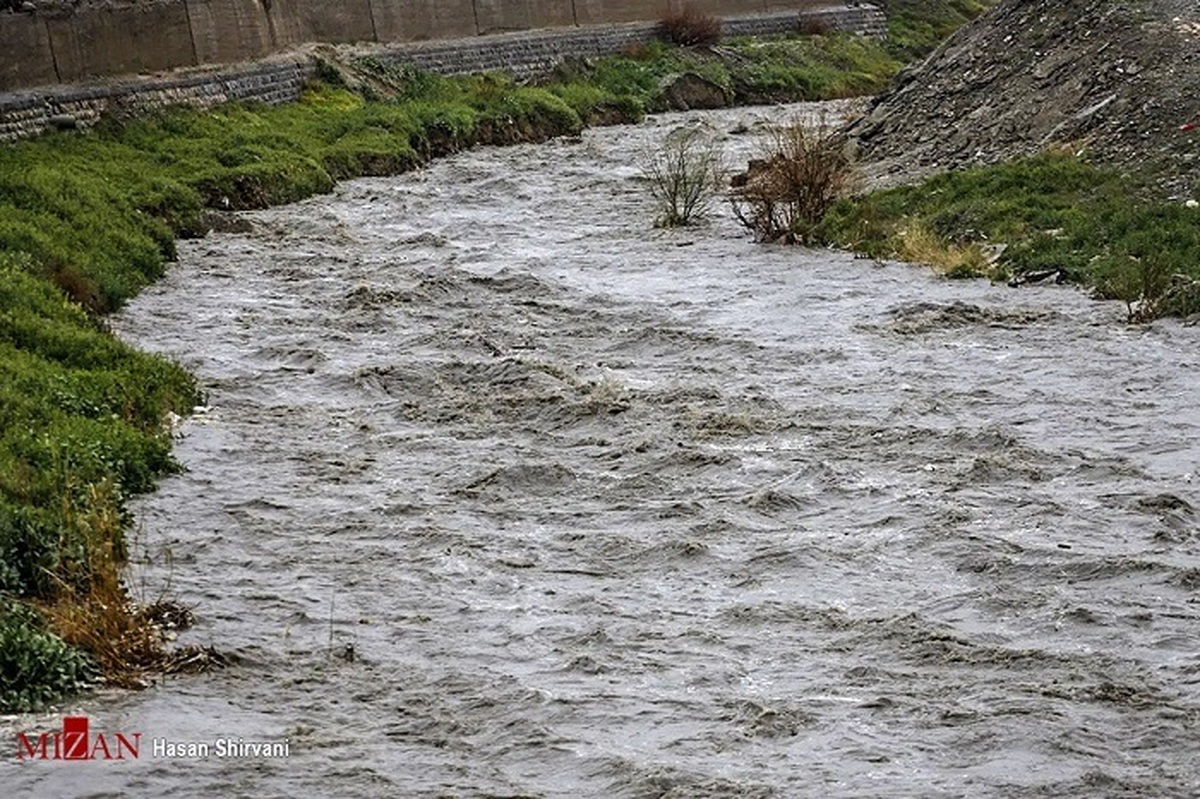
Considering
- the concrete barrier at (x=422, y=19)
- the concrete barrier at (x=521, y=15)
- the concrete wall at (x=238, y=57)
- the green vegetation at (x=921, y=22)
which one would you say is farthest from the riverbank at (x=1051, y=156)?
the green vegetation at (x=921, y=22)

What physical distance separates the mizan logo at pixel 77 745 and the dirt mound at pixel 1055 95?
54.4 feet

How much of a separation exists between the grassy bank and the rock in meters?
0.33

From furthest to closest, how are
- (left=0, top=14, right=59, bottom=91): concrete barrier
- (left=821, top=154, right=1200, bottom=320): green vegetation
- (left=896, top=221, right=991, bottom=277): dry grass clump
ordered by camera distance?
(left=0, top=14, right=59, bottom=91): concrete barrier < (left=896, top=221, right=991, bottom=277): dry grass clump < (left=821, top=154, right=1200, bottom=320): green vegetation

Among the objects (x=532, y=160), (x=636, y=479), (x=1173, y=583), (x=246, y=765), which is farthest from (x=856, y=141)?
(x=246, y=765)

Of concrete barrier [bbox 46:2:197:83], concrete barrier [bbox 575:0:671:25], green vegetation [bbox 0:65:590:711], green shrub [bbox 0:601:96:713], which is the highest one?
concrete barrier [bbox 46:2:197:83]

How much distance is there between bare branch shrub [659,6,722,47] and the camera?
51.8 metres

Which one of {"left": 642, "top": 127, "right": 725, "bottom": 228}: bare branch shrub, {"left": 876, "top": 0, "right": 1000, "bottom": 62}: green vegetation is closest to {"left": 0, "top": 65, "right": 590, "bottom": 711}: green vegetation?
{"left": 642, "top": 127, "right": 725, "bottom": 228}: bare branch shrub

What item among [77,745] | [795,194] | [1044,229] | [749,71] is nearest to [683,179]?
[795,194]

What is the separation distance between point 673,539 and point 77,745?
5046 millimetres

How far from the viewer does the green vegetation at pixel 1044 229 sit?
20703mm

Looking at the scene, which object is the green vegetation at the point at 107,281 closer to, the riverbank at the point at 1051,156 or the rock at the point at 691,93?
the rock at the point at 691,93

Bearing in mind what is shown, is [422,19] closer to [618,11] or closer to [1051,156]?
[618,11]

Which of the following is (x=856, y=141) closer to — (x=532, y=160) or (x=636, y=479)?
(x=532, y=160)

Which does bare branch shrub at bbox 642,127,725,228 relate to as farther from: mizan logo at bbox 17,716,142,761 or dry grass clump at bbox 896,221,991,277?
mizan logo at bbox 17,716,142,761
